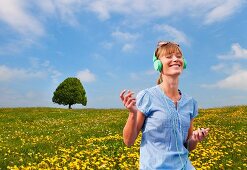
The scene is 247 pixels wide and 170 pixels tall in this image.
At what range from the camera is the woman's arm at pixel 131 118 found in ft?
15.0

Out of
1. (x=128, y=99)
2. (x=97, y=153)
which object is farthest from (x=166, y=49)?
(x=97, y=153)

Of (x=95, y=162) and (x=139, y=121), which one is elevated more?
(x=139, y=121)

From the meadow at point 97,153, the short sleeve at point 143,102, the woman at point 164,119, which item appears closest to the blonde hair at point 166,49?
the woman at point 164,119

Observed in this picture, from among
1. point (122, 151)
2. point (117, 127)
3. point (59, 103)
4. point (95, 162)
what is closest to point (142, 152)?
point (95, 162)

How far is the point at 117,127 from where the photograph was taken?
22578 mm

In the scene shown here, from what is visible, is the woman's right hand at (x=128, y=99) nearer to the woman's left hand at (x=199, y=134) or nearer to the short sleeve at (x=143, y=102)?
the short sleeve at (x=143, y=102)

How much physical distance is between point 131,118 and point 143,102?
1.17 feet

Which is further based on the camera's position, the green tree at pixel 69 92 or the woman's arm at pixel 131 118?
the green tree at pixel 69 92

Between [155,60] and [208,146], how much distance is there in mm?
10701

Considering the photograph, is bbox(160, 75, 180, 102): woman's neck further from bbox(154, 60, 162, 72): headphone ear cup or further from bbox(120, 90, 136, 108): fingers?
bbox(120, 90, 136, 108): fingers

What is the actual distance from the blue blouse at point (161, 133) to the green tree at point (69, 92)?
55.9m

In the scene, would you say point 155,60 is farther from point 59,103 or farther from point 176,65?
point 59,103

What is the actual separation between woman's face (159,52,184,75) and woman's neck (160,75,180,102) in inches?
3.4

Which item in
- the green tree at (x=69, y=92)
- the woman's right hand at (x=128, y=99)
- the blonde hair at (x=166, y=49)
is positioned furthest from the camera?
the green tree at (x=69, y=92)
